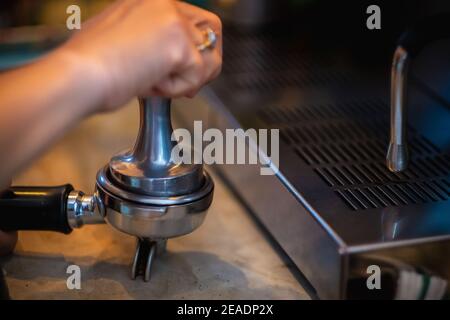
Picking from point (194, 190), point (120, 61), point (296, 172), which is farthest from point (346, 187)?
point (120, 61)

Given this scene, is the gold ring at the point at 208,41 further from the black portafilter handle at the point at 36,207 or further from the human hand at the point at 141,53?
the black portafilter handle at the point at 36,207

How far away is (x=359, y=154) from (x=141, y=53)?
0.35 m

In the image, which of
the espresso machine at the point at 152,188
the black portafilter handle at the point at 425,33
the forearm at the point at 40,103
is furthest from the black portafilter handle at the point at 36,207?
the black portafilter handle at the point at 425,33

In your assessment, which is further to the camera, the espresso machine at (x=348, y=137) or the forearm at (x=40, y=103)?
the espresso machine at (x=348, y=137)

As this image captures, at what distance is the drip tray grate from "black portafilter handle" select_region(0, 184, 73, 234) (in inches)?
10.1

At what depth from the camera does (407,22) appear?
86cm

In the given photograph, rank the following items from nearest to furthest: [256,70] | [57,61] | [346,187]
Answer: [57,61] < [346,187] < [256,70]

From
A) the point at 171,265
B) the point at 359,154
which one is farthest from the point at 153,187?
the point at 359,154

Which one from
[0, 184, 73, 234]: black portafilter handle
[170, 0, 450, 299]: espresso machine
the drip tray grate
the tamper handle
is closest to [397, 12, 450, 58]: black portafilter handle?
[170, 0, 450, 299]: espresso machine

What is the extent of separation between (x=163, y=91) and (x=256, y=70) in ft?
1.60

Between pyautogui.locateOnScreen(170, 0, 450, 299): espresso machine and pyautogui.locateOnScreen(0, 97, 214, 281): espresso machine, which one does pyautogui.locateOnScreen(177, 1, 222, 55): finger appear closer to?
pyautogui.locateOnScreen(0, 97, 214, 281): espresso machine

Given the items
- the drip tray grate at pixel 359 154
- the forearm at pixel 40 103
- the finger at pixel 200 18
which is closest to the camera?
the forearm at pixel 40 103

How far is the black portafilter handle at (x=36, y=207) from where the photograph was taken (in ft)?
2.03
